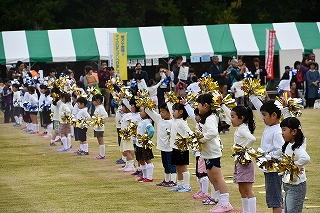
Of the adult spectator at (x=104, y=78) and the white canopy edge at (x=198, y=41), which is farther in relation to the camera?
the white canopy edge at (x=198, y=41)

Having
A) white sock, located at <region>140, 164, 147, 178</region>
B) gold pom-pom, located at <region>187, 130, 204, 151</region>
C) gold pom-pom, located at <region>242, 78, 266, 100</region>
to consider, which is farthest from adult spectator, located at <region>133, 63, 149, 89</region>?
gold pom-pom, located at <region>242, 78, 266, 100</region>

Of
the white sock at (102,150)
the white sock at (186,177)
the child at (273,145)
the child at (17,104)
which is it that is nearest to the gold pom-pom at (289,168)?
the child at (273,145)

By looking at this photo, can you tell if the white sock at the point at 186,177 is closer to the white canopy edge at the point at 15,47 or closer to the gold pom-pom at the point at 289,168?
the gold pom-pom at the point at 289,168

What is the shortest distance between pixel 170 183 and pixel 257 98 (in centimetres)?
304

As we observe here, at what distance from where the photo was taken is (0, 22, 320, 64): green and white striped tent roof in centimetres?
2945

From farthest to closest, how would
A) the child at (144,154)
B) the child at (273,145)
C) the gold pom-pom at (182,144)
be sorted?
1. the child at (144,154)
2. the gold pom-pom at (182,144)
3. the child at (273,145)

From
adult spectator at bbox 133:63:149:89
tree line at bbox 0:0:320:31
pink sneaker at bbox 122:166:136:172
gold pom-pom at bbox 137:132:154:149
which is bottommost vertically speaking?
pink sneaker at bbox 122:166:136:172

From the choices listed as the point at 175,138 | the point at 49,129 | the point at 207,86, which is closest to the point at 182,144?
the point at 175,138

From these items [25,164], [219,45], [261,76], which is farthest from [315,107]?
[25,164]

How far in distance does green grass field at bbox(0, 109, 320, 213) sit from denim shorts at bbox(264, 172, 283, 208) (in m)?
1.29

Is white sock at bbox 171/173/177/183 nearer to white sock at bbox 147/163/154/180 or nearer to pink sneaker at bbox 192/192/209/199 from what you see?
white sock at bbox 147/163/154/180

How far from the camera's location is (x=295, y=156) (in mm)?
8172

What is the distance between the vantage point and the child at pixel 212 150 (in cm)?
1026

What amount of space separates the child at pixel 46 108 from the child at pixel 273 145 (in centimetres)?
1243
